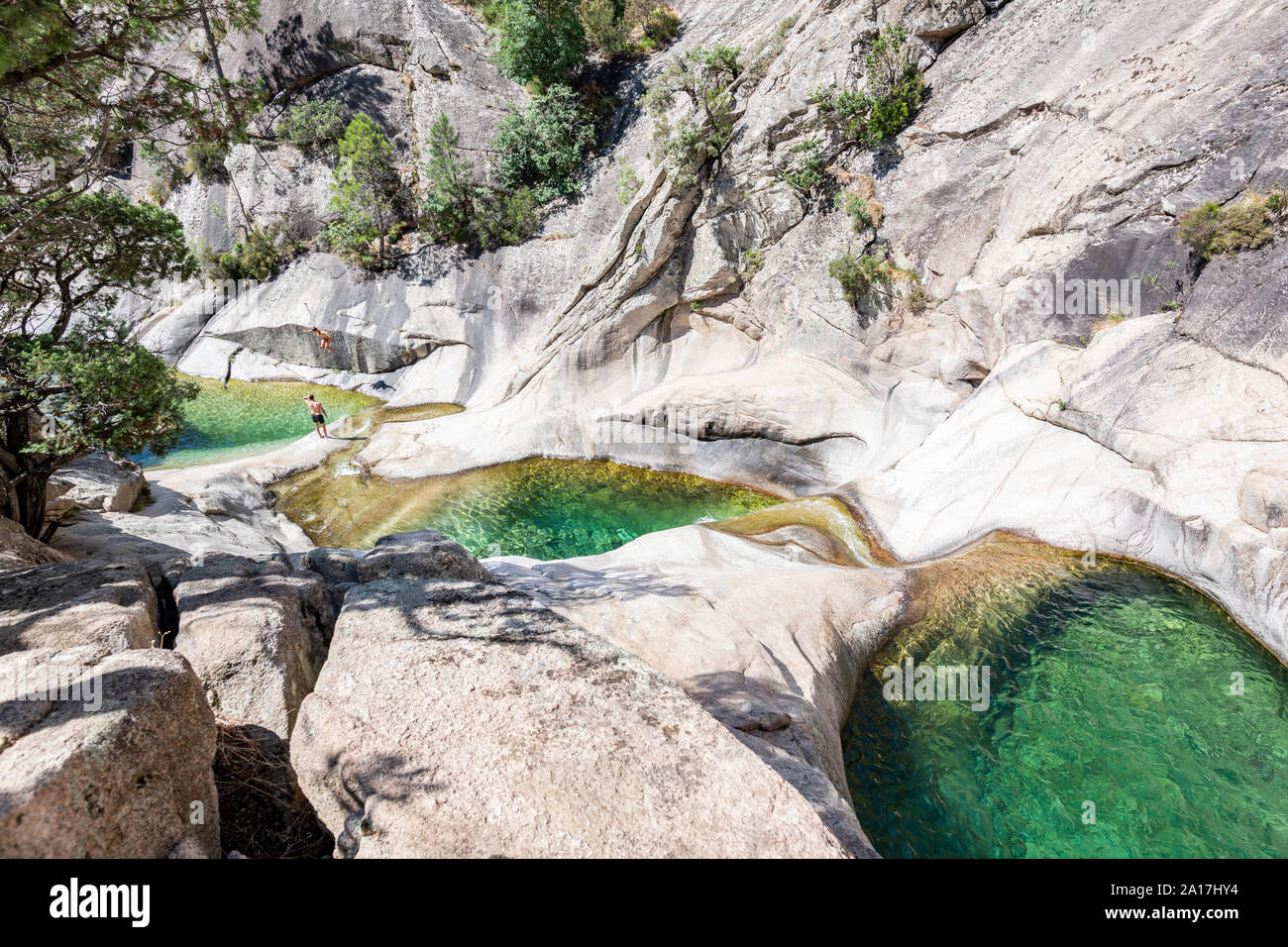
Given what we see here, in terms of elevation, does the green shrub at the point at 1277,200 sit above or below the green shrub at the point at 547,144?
below

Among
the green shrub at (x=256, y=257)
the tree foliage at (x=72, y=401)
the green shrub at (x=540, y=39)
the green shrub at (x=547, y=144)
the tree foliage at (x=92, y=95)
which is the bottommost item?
the tree foliage at (x=72, y=401)

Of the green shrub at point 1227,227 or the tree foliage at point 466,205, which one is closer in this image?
the green shrub at point 1227,227

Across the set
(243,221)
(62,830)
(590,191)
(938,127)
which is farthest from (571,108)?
(62,830)

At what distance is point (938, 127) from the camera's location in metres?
13.2

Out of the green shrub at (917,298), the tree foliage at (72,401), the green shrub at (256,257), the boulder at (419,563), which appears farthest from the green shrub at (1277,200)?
the green shrub at (256,257)

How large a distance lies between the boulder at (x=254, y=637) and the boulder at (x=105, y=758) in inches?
34.0

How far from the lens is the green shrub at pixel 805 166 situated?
14.3 metres

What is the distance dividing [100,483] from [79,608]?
8986 millimetres

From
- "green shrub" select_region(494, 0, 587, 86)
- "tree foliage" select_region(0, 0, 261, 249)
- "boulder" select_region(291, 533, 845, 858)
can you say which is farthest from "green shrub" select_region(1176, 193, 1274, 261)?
"green shrub" select_region(494, 0, 587, 86)

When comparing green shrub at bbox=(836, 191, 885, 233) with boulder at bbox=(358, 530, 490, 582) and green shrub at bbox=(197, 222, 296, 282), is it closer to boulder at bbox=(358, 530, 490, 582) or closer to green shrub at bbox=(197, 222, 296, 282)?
boulder at bbox=(358, 530, 490, 582)

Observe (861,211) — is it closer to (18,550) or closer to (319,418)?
(319,418)

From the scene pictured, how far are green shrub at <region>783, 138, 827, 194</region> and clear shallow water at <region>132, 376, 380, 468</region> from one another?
16962mm

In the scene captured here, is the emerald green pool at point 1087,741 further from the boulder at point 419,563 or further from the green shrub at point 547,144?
the green shrub at point 547,144
